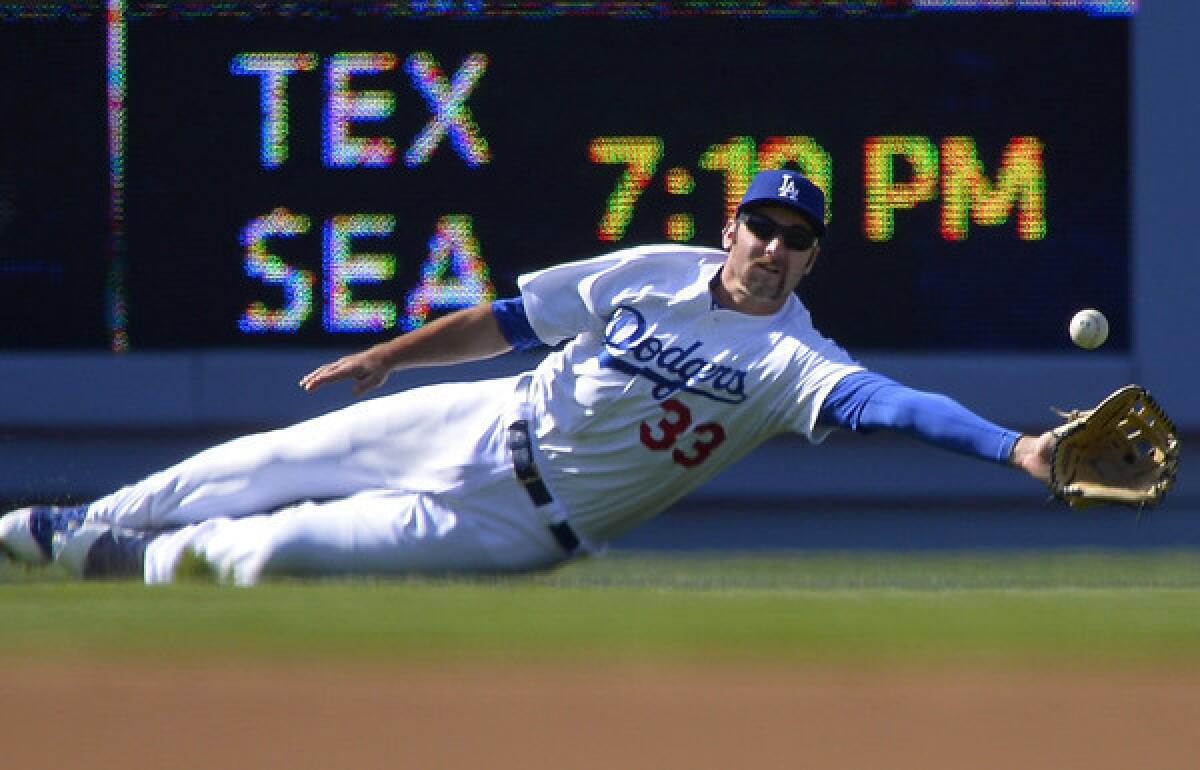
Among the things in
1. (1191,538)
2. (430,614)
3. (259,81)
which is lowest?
(1191,538)

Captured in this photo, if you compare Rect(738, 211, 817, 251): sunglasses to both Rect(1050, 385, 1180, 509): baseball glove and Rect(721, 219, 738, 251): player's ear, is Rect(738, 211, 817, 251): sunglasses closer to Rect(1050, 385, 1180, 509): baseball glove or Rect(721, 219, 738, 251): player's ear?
Rect(721, 219, 738, 251): player's ear

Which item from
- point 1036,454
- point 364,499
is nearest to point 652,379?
point 364,499

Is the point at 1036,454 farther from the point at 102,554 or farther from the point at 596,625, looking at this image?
the point at 102,554

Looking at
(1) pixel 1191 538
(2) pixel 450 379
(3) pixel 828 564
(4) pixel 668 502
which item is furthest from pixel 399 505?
(1) pixel 1191 538

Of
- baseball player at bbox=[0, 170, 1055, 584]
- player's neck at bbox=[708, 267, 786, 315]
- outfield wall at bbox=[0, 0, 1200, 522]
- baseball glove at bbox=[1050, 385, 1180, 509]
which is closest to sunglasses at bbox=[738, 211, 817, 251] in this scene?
baseball player at bbox=[0, 170, 1055, 584]

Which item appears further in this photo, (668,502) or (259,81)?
(259,81)

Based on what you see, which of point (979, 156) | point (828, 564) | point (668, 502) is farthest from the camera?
point (979, 156)

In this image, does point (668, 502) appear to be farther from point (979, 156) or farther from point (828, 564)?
point (979, 156)

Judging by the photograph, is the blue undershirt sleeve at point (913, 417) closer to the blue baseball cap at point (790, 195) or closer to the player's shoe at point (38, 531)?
the blue baseball cap at point (790, 195)
